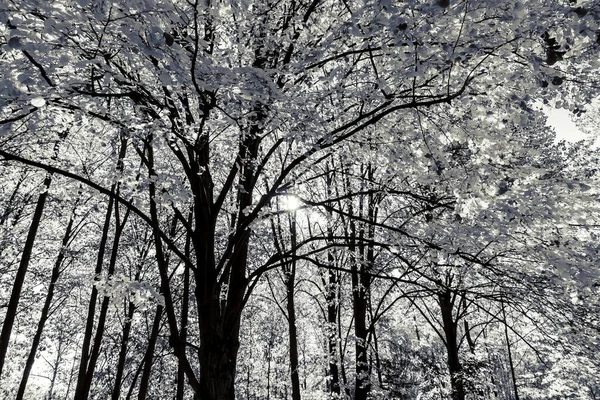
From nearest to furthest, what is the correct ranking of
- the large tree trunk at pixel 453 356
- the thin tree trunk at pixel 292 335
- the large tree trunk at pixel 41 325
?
the large tree trunk at pixel 453 356 < the thin tree trunk at pixel 292 335 < the large tree trunk at pixel 41 325

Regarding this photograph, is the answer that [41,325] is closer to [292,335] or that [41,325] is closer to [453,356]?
[292,335]

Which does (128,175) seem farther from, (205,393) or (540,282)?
(540,282)

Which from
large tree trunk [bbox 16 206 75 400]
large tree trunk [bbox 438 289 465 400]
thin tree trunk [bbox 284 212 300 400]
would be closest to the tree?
thin tree trunk [bbox 284 212 300 400]

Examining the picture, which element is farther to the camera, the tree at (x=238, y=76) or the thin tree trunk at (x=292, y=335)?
the thin tree trunk at (x=292, y=335)

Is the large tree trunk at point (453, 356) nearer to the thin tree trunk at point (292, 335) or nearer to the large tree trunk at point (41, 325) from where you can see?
the thin tree trunk at point (292, 335)

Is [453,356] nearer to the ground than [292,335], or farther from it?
nearer to the ground

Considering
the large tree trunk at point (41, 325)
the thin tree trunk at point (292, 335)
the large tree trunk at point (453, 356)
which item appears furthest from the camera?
the large tree trunk at point (41, 325)

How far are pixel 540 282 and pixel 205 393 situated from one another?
5502 mm

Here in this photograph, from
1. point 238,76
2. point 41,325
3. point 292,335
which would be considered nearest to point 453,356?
point 292,335

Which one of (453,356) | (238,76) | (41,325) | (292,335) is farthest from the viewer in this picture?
(41,325)

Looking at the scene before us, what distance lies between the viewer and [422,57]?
3.85 metres

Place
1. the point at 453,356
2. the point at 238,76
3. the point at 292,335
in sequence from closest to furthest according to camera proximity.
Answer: the point at 238,76 → the point at 453,356 → the point at 292,335

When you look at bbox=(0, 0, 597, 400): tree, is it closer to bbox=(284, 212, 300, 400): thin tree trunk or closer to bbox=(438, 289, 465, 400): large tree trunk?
bbox=(284, 212, 300, 400): thin tree trunk

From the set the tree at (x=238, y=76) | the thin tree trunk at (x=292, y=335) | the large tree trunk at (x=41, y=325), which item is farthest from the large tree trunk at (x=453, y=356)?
the large tree trunk at (x=41, y=325)
